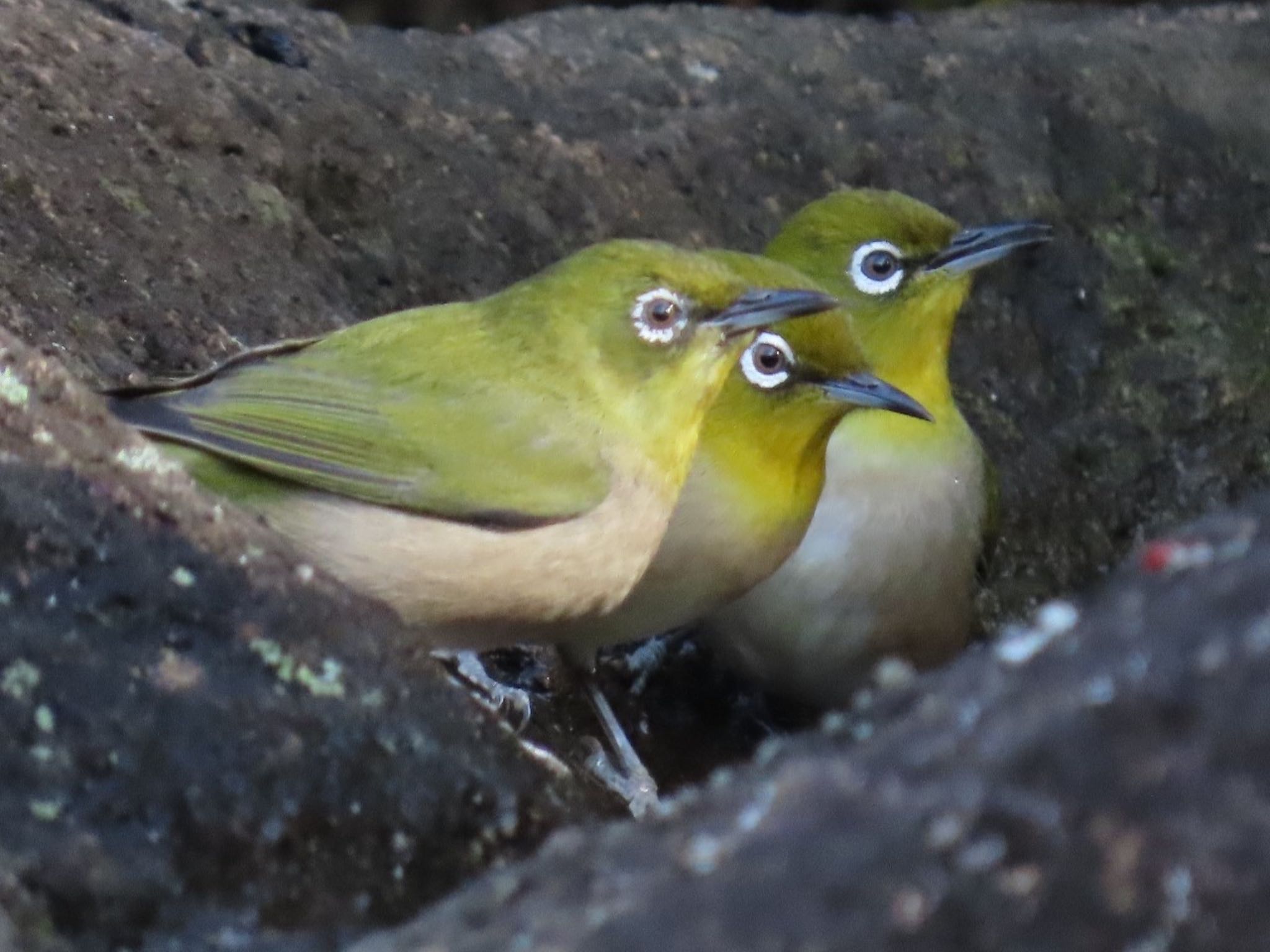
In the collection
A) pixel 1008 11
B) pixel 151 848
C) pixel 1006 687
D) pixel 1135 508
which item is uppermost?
pixel 1006 687

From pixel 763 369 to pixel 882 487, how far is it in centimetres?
79

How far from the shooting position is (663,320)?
4.35 meters

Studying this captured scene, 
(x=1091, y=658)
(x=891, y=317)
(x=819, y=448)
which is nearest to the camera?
(x=1091, y=658)

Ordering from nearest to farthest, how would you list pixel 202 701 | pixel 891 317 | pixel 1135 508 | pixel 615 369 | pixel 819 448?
pixel 202 701, pixel 615 369, pixel 819 448, pixel 891 317, pixel 1135 508

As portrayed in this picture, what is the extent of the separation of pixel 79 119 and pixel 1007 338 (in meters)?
3.40

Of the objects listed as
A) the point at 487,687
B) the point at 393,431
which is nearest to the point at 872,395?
the point at 487,687

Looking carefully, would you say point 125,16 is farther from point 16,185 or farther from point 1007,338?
point 1007,338

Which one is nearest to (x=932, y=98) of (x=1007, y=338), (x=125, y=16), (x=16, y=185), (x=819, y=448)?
(x=1007, y=338)

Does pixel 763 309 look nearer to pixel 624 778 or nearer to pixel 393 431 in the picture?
pixel 393 431

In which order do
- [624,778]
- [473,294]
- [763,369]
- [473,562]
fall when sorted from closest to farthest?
[473,562] < [624,778] < [763,369] < [473,294]

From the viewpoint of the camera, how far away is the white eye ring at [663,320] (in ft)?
14.2

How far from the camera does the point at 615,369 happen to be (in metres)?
4.36

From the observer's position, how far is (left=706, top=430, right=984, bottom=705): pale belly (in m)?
5.50

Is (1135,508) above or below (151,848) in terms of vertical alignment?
below
